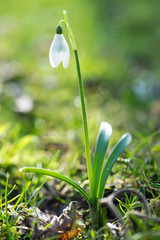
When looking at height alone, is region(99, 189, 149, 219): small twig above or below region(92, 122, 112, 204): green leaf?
below

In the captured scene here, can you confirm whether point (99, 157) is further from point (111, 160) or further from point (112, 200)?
point (112, 200)

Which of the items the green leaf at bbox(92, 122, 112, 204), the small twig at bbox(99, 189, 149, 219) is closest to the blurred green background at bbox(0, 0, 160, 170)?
the green leaf at bbox(92, 122, 112, 204)

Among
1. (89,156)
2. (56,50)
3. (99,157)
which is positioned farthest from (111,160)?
(56,50)

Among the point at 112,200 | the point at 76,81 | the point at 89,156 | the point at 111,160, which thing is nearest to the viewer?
the point at 112,200

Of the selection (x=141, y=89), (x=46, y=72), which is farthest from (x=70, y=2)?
(x=141, y=89)

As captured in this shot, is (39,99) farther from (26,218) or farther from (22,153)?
(26,218)

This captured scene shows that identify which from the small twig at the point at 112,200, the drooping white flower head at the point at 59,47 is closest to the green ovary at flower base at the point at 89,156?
the drooping white flower head at the point at 59,47

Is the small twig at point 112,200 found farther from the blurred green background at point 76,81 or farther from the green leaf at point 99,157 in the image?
the blurred green background at point 76,81

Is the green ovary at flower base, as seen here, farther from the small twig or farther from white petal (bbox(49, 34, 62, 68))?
the small twig

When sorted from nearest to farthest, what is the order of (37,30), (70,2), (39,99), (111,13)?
1. (39,99)
2. (37,30)
3. (111,13)
4. (70,2)
